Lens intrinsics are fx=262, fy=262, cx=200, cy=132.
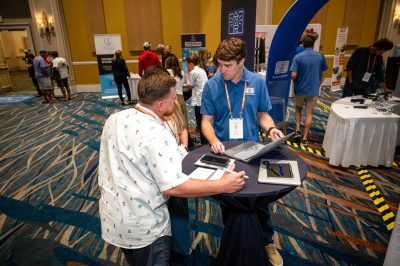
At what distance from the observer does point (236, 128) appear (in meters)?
2.03

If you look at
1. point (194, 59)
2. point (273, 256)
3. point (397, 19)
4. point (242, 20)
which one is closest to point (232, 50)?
point (273, 256)

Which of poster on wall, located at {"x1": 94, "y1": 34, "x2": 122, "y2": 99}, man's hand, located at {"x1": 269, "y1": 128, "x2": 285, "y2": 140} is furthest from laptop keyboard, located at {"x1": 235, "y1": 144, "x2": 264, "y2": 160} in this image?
poster on wall, located at {"x1": 94, "y1": 34, "x2": 122, "y2": 99}

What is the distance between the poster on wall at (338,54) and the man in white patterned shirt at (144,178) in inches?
342

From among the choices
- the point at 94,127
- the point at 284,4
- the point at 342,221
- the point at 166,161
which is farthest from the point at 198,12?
the point at 166,161

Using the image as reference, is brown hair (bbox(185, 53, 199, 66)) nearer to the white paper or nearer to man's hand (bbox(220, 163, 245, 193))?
the white paper

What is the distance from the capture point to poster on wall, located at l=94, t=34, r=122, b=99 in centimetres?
843

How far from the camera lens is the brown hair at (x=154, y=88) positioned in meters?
1.17

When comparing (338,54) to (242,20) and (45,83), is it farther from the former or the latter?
(45,83)

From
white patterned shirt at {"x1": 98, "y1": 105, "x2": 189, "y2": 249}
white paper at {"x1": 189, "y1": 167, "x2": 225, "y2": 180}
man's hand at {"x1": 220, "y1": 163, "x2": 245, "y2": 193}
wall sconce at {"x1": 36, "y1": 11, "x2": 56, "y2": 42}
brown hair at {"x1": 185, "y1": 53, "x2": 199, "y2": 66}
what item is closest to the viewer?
white patterned shirt at {"x1": 98, "y1": 105, "x2": 189, "y2": 249}

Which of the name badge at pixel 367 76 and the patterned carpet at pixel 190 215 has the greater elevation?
the name badge at pixel 367 76

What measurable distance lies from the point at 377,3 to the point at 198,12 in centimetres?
627

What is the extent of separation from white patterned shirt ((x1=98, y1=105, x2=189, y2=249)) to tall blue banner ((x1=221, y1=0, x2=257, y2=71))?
8.72ft

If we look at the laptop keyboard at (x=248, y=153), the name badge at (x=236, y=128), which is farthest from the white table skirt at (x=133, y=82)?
the laptop keyboard at (x=248, y=153)

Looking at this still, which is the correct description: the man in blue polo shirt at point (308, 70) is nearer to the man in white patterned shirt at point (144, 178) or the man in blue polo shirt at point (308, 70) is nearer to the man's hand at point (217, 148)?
the man's hand at point (217, 148)
